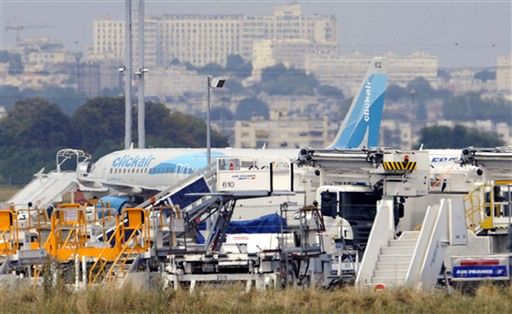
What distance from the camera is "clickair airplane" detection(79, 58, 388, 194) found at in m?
72.2

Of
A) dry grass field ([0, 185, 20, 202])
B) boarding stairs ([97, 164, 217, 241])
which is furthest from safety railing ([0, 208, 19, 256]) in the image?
dry grass field ([0, 185, 20, 202])

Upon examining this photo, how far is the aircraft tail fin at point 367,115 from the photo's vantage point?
73.9m

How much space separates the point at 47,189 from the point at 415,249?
34.8 m

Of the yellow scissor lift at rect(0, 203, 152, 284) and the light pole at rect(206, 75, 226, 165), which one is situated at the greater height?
the light pole at rect(206, 75, 226, 165)

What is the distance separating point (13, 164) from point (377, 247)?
81743 millimetres

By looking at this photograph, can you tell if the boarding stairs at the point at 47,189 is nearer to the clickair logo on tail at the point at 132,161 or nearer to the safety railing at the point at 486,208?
the clickair logo on tail at the point at 132,161

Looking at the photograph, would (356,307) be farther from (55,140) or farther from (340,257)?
(55,140)

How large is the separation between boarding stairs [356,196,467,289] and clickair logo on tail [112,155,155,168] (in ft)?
123

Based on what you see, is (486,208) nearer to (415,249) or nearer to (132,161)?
(415,249)

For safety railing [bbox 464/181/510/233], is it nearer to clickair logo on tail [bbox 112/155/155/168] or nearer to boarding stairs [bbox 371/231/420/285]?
boarding stairs [bbox 371/231/420/285]

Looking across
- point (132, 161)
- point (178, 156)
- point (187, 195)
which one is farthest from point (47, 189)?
point (187, 195)

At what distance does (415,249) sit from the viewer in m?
35.8

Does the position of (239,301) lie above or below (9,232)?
below

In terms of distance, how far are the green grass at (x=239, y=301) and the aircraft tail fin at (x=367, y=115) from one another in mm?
41554
